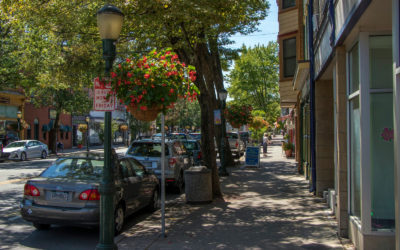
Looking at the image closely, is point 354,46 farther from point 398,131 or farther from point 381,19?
point 398,131

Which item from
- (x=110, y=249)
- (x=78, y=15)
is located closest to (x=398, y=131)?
(x=110, y=249)

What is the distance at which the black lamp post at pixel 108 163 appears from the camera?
213 inches

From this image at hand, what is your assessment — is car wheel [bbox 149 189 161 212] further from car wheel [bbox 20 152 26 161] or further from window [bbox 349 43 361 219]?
car wheel [bbox 20 152 26 161]

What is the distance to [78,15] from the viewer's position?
1231 centimetres

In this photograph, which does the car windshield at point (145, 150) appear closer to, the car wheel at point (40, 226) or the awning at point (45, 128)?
the car wheel at point (40, 226)

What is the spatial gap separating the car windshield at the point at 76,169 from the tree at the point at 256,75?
3860cm

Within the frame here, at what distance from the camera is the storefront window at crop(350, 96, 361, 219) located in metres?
6.45

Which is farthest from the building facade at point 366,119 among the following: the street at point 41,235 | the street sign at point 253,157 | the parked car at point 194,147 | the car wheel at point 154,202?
the street sign at point 253,157

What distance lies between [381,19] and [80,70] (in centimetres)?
1273

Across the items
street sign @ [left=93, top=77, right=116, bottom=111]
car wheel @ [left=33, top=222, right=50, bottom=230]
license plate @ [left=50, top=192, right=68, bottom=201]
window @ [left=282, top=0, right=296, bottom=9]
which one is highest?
window @ [left=282, top=0, right=296, bottom=9]

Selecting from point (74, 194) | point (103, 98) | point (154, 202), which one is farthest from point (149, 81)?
point (154, 202)

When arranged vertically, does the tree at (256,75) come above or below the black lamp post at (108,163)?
above

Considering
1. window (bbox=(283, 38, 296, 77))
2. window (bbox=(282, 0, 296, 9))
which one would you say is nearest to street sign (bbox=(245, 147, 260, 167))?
window (bbox=(283, 38, 296, 77))

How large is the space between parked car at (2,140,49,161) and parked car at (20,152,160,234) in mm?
22294
